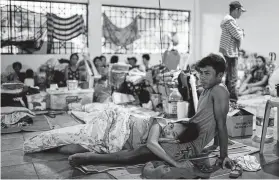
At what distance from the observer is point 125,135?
3227 millimetres

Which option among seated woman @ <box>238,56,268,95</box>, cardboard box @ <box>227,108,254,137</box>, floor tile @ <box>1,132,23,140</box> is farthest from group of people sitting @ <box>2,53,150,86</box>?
cardboard box @ <box>227,108,254,137</box>

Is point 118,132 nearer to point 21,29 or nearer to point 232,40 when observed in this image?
point 232,40

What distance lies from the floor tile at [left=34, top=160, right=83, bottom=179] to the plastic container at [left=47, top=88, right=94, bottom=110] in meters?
3.26

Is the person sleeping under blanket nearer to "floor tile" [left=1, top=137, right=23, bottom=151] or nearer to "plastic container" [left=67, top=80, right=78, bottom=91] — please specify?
"floor tile" [left=1, top=137, right=23, bottom=151]

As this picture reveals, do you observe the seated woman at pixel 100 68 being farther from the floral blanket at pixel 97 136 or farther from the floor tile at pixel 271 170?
the floor tile at pixel 271 170

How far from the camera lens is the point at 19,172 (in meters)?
3.08

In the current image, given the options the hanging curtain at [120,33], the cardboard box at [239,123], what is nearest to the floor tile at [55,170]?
the cardboard box at [239,123]

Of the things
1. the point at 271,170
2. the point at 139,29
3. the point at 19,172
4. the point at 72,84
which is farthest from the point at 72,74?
the point at 271,170

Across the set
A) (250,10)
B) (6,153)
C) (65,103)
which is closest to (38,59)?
(65,103)

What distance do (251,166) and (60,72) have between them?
5.46 metres

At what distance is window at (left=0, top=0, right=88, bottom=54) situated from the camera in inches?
314

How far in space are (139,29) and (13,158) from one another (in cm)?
688

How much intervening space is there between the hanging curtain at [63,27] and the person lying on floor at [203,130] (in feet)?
19.7

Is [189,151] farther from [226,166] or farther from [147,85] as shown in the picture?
[147,85]
